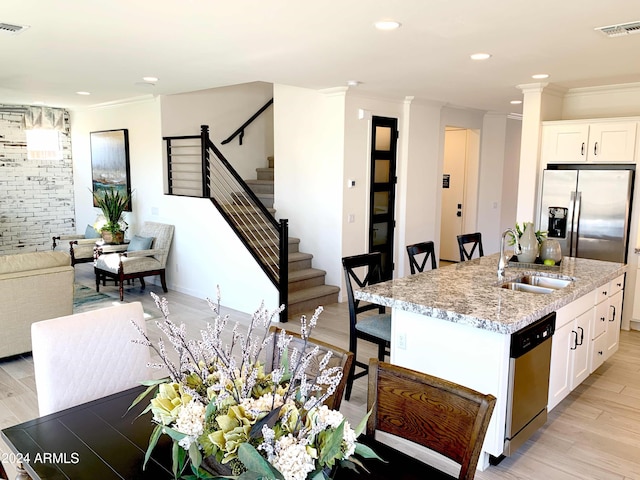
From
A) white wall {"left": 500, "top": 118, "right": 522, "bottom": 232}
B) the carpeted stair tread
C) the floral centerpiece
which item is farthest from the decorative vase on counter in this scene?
white wall {"left": 500, "top": 118, "right": 522, "bottom": 232}

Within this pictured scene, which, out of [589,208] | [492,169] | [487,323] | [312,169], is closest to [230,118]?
[312,169]

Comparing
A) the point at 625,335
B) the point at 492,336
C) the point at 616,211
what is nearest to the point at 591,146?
the point at 616,211

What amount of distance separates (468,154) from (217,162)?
4.23 metres

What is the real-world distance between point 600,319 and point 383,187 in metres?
3.35

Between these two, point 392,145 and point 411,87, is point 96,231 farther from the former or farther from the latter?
point 411,87

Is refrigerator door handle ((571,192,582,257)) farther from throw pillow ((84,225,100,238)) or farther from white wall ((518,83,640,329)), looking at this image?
throw pillow ((84,225,100,238))

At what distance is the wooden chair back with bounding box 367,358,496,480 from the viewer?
58.0 inches

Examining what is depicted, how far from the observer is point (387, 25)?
3203mm

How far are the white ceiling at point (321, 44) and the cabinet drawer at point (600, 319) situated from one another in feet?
6.45

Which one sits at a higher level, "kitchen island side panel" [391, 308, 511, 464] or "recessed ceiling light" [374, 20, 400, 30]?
"recessed ceiling light" [374, 20, 400, 30]

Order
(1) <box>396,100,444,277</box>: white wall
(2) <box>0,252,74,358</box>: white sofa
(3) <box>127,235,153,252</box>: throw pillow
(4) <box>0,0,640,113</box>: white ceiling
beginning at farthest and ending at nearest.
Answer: (1) <box>396,100,444,277</box>: white wall → (3) <box>127,235,153,252</box>: throw pillow → (2) <box>0,252,74,358</box>: white sofa → (4) <box>0,0,640,113</box>: white ceiling

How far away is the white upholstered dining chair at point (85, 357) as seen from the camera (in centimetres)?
196

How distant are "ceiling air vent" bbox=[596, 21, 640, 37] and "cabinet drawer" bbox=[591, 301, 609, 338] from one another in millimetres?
1935

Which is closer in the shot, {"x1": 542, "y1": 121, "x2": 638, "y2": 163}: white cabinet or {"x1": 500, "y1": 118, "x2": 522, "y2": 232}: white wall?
{"x1": 542, "y1": 121, "x2": 638, "y2": 163}: white cabinet
